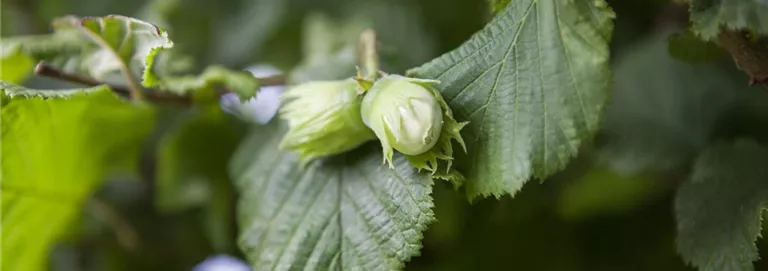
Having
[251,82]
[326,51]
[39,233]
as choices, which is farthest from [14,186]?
[326,51]

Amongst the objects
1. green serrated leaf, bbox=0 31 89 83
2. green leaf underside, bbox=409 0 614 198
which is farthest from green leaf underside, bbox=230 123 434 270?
green serrated leaf, bbox=0 31 89 83

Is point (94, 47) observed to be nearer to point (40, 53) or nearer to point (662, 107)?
point (40, 53)

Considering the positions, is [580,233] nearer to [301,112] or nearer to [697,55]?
[697,55]

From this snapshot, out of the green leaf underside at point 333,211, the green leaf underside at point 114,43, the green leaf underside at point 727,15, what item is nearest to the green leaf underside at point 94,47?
the green leaf underside at point 114,43

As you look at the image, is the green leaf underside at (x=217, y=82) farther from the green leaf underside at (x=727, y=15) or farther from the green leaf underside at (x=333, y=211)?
the green leaf underside at (x=727, y=15)

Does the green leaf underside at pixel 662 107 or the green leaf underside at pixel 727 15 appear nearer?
the green leaf underside at pixel 727 15

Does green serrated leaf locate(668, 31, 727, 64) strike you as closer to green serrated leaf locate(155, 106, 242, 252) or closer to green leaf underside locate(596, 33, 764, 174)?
green leaf underside locate(596, 33, 764, 174)

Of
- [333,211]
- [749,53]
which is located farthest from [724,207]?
[333,211]
